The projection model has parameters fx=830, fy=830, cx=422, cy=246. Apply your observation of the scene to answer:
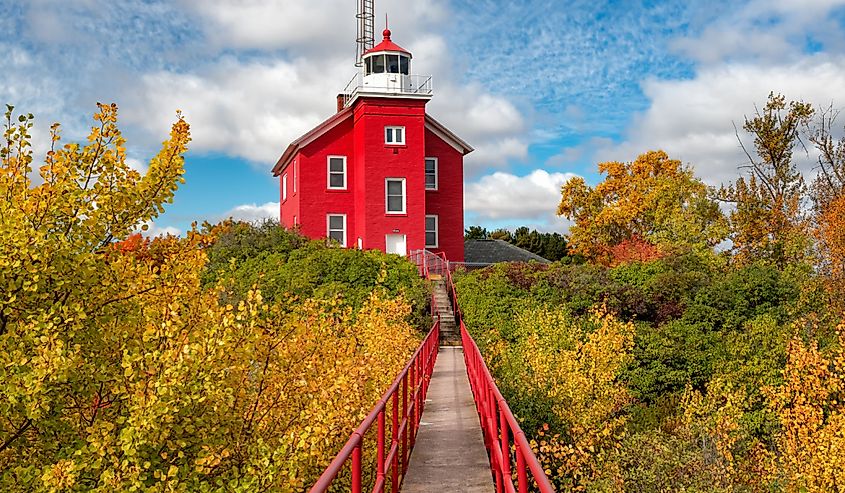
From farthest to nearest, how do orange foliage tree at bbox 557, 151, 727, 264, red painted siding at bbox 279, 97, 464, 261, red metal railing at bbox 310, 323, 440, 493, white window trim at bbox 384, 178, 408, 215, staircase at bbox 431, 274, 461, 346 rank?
orange foliage tree at bbox 557, 151, 727, 264 → white window trim at bbox 384, 178, 408, 215 → red painted siding at bbox 279, 97, 464, 261 → staircase at bbox 431, 274, 461, 346 → red metal railing at bbox 310, 323, 440, 493

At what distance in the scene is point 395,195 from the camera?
37844 mm

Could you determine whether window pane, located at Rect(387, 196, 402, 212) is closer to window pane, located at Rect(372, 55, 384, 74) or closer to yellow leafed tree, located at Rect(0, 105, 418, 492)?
window pane, located at Rect(372, 55, 384, 74)

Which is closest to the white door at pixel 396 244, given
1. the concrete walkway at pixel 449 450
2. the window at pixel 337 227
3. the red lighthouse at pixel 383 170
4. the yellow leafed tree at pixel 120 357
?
the red lighthouse at pixel 383 170

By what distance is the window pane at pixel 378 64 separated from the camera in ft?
124

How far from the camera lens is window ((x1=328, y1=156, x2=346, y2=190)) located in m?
39.7

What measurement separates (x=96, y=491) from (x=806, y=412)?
14.6 m

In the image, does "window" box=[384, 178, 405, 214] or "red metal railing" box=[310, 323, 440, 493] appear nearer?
"red metal railing" box=[310, 323, 440, 493]

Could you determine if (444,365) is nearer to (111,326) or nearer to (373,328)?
(373,328)

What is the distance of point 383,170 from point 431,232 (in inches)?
168

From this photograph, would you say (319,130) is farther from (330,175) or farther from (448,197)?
(448,197)

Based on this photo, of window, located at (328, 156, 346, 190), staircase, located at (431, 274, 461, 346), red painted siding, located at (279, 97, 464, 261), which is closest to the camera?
staircase, located at (431, 274, 461, 346)

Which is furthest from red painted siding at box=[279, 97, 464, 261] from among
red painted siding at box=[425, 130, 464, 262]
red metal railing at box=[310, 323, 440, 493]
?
red metal railing at box=[310, 323, 440, 493]

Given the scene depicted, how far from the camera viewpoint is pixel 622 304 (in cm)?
2820

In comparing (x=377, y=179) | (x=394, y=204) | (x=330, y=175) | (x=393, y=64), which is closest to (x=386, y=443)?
(x=377, y=179)
